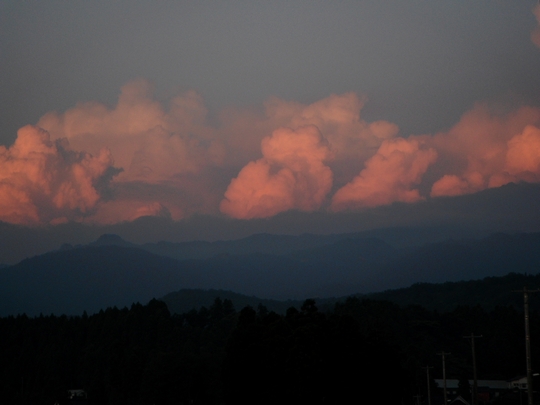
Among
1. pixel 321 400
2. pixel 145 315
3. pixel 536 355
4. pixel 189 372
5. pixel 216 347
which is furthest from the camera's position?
pixel 145 315

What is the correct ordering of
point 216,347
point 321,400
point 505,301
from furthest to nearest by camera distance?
point 505,301, point 216,347, point 321,400

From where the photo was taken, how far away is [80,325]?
12225cm

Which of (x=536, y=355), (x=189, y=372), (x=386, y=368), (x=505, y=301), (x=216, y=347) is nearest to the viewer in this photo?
(x=386, y=368)

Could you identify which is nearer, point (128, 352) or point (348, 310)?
point (128, 352)

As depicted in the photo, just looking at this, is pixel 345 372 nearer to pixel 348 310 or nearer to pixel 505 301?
pixel 348 310

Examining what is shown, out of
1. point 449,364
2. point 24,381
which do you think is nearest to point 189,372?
point 24,381

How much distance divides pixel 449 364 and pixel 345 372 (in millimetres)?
62090

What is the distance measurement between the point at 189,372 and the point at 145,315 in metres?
45.3

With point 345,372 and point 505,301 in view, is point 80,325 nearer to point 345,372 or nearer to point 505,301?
point 345,372

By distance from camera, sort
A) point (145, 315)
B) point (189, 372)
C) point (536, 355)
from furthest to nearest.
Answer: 1. point (145, 315)
2. point (536, 355)
3. point (189, 372)

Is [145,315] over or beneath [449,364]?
Answer: over

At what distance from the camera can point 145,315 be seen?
116438mm

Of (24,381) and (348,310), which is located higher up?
(348,310)

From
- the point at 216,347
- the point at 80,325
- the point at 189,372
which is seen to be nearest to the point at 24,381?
the point at 80,325
